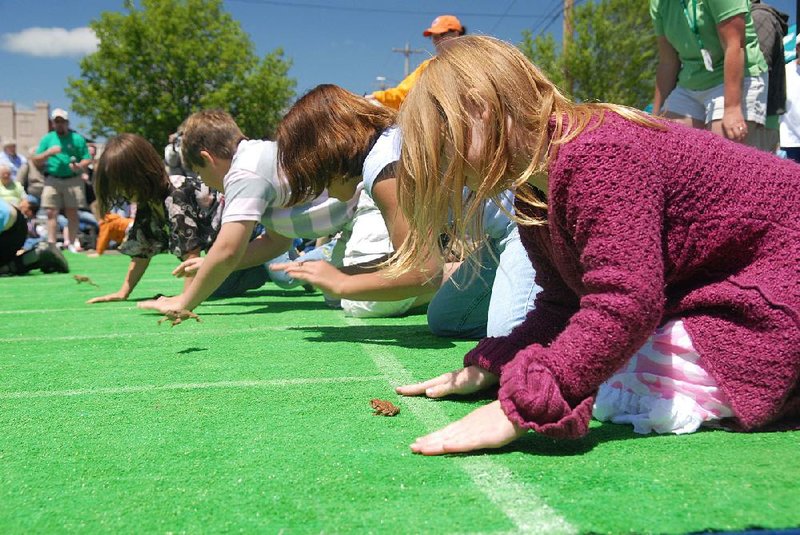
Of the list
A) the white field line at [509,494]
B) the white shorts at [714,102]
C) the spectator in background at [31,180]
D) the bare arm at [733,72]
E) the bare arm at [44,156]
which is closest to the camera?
the white field line at [509,494]

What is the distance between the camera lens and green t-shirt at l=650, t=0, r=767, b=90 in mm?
4016

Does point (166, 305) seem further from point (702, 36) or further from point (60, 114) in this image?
point (60, 114)

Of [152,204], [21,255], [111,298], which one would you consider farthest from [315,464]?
[21,255]

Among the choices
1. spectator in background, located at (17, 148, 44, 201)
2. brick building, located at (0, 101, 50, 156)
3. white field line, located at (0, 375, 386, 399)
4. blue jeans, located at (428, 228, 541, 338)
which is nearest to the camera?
white field line, located at (0, 375, 386, 399)

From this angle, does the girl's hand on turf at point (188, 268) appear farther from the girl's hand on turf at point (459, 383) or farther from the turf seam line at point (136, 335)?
the girl's hand on turf at point (459, 383)

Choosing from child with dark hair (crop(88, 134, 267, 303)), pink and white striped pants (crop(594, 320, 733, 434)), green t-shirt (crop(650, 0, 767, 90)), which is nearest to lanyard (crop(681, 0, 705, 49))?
green t-shirt (crop(650, 0, 767, 90))

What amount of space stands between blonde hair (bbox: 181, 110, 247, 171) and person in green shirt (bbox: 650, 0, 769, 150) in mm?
2456

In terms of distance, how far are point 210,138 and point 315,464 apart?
3152mm

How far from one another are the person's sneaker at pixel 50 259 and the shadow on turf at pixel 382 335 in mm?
5824

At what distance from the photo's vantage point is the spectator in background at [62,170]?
1348 centimetres

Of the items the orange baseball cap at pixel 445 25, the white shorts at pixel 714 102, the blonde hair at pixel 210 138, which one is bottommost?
the blonde hair at pixel 210 138

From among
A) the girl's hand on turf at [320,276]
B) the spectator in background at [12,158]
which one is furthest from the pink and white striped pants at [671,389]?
the spectator in background at [12,158]

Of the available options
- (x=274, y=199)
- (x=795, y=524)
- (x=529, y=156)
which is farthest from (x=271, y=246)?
(x=795, y=524)

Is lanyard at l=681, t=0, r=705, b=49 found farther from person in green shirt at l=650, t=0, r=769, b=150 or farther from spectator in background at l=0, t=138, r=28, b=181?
spectator in background at l=0, t=138, r=28, b=181
